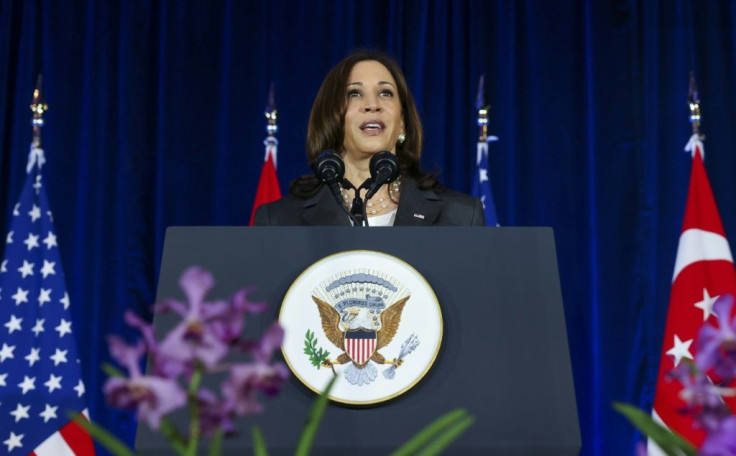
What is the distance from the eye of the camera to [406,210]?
2.20 metres

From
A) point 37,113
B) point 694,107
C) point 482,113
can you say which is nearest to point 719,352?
point 482,113

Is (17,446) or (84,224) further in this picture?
(84,224)

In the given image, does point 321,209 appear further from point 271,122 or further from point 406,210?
point 271,122

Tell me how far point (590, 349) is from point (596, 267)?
1.18ft

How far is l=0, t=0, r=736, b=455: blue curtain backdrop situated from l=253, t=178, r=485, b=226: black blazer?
178 cm

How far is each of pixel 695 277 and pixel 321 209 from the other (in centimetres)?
211

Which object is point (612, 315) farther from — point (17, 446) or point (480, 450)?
point (480, 450)

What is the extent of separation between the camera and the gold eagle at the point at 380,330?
1.19 meters

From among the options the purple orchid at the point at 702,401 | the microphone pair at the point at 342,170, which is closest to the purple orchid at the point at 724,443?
the purple orchid at the point at 702,401

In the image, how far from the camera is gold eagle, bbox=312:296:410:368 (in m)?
1.19

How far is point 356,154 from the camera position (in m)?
2.51

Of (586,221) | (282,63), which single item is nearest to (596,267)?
(586,221)

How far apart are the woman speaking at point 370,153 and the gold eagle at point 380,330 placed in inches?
33.6

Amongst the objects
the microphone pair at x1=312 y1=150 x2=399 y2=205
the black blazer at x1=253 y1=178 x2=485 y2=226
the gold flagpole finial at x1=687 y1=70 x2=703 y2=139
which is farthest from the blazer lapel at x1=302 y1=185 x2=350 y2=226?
the gold flagpole finial at x1=687 y1=70 x2=703 y2=139
